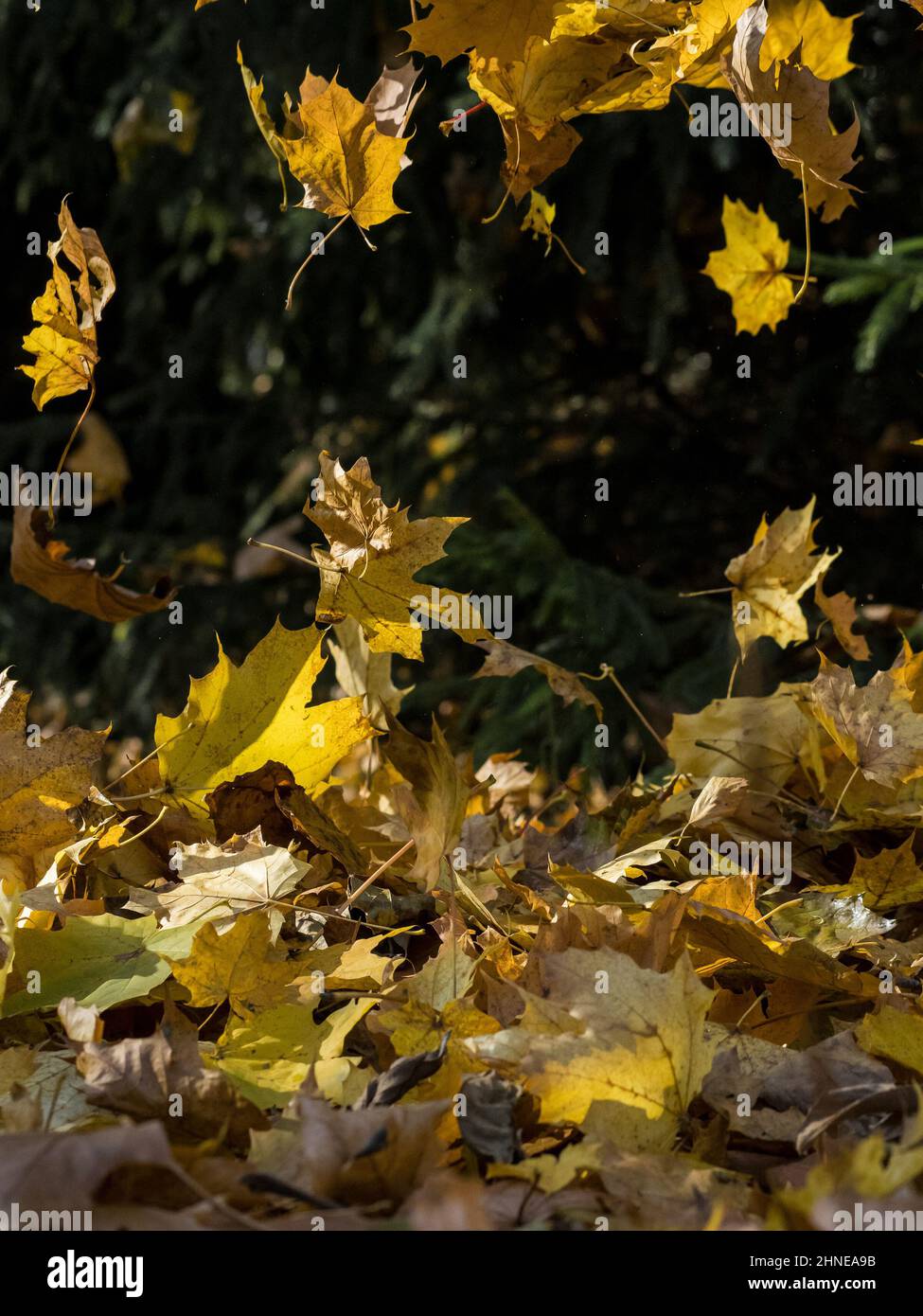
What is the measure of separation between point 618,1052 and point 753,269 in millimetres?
713

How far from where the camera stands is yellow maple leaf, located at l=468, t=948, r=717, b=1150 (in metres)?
0.43

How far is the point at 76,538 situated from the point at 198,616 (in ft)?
1.28

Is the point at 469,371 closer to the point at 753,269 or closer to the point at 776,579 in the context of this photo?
the point at 753,269

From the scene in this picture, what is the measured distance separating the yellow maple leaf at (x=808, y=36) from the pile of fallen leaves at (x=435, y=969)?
35cm

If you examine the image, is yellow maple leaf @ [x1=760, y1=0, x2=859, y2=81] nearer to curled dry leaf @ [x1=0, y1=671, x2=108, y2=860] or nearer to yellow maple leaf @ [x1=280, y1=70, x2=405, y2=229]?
yellow maple leaf @ [x1=280, y1=70, x2=405, y2=229]

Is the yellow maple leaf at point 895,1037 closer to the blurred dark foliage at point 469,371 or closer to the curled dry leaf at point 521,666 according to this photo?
the curled dry leaf at point 521,666

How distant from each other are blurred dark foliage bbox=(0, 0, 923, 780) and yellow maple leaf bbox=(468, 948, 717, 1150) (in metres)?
1.18

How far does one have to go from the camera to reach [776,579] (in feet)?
2.76

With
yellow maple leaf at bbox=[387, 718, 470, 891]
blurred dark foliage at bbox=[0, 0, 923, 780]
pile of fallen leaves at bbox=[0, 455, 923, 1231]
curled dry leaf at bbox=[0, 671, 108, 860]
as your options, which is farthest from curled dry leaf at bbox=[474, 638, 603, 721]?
blurred dark foliage at bbox=[0, 0, 923, 780]

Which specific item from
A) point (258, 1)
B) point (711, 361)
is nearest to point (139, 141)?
point (258, 1)

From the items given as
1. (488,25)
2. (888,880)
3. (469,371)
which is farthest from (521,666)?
(469,371)

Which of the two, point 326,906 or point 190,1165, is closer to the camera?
point 190,1165

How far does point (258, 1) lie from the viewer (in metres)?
2.24

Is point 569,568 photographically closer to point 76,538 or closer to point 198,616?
point 198,616
